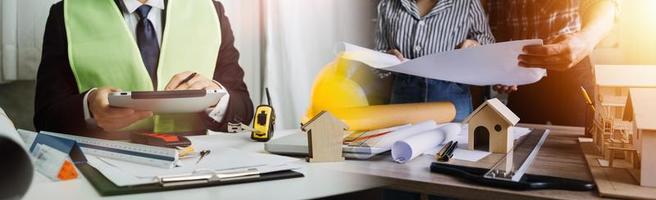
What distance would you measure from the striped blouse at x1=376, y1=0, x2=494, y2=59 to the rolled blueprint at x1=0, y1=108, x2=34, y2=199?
0.65 metres

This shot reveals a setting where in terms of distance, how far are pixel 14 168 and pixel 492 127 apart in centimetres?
49

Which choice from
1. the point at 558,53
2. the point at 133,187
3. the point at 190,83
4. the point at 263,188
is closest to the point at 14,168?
the point at 133,187

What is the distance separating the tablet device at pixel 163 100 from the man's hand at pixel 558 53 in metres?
0.41

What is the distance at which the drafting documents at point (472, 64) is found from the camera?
0.66 meters

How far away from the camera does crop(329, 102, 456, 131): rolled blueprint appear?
791mm

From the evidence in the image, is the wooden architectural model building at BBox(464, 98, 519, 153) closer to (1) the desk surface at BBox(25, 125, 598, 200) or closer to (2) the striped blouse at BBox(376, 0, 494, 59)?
(1) the desk surface at BBox(25, 125, 598, 200)

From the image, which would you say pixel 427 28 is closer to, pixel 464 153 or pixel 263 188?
pixel 464 153

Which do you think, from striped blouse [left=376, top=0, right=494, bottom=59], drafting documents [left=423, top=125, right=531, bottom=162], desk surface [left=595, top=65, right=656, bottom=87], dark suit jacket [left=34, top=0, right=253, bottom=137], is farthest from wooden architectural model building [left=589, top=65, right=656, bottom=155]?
dark suit jacket [left=34, top=0, right=253, bottom=137]

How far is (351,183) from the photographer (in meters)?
Answer: 0.54

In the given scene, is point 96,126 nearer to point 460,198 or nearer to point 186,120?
point 186,120

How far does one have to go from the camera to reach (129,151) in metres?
0.58

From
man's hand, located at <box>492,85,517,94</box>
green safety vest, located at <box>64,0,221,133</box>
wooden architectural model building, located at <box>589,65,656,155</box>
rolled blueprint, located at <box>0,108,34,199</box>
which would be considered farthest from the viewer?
man's hand, located at <box>492,85,517,94</box>

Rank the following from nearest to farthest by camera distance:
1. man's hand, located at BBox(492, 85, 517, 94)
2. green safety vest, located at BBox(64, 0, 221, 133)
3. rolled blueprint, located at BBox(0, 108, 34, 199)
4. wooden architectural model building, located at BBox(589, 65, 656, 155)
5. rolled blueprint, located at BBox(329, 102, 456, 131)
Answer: rolled blueprint, located at BBox(0, 108, 34, 199) < wooden architectural model building, located at BBox(589, 65, 656, 155) < green safety vest, located at BBox(64, 0, 221, 133) < rolled blueprint, located at BBox(329, 102, 456, 131) < man's hand, located at BBox(492, 85, 517, 94)

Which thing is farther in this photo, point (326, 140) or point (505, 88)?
point (505, 88)
